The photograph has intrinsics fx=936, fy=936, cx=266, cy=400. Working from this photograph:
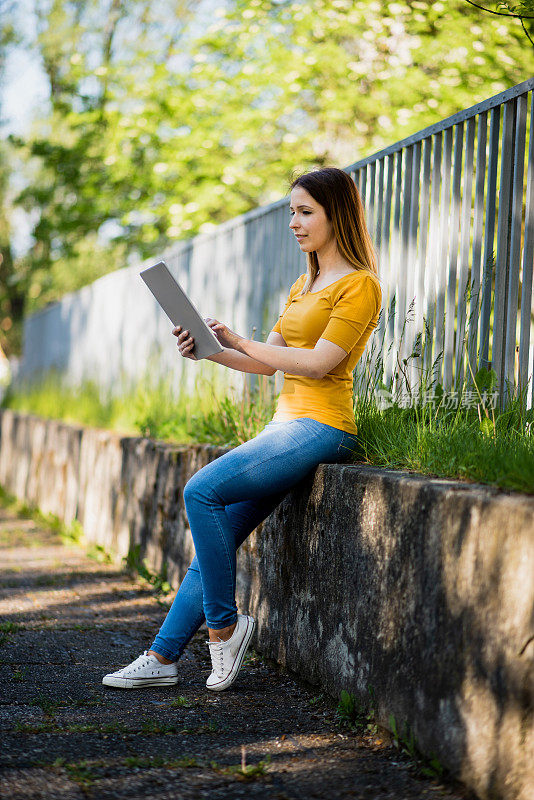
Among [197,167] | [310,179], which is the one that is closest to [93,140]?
[197,167]

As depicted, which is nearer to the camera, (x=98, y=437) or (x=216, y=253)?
(x=216, y=253)

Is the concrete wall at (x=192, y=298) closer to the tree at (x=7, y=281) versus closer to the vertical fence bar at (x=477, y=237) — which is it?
the vertical fence bar at (x=477, y=237)

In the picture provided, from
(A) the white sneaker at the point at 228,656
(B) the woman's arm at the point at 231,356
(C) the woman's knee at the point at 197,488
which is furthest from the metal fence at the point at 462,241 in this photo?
(A) the white sneaker at the point at 228,656

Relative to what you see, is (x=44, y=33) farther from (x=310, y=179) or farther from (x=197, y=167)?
(x=310, y=179)

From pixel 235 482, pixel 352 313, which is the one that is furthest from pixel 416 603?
pixel 352 313

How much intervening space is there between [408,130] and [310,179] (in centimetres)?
677

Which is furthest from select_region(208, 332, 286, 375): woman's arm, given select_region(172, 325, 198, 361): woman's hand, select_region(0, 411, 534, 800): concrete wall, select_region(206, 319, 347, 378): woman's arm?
select_region(0, 411, 534, 800): concrete wall

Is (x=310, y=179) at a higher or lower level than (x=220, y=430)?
higher

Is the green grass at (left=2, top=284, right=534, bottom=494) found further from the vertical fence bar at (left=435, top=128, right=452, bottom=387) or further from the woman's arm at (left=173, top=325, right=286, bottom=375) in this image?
the woman's arm at (left=173, top=325, right=286, bottom=375)

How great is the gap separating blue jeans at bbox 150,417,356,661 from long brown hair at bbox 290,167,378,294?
705mm

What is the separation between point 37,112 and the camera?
22.6 metres

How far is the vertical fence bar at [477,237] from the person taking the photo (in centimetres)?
381

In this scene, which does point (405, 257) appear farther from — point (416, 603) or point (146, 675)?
point (146, 675)

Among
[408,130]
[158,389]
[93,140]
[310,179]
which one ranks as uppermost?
[93,140]
